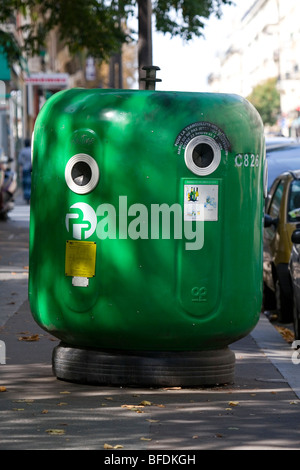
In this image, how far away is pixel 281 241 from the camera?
1186cm

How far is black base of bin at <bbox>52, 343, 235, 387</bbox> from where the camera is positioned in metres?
7.21

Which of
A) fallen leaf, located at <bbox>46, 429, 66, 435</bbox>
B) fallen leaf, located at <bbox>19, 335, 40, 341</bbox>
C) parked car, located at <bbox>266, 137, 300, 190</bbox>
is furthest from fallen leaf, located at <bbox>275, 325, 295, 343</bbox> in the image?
parked car, located at <bbox>266, 137, 300, 190</bbox>

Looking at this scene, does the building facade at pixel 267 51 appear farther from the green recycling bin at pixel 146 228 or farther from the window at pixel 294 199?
the green recycling bin at pixel 146 228

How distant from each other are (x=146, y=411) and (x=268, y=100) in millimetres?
93839

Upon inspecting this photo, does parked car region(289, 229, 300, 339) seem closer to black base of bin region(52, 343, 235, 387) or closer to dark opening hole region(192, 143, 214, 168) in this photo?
black base of bin region(52, 343, 235, 387)

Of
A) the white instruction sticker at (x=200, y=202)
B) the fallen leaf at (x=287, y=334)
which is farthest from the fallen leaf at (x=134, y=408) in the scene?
the fallen leaf at (x=287, y=334)

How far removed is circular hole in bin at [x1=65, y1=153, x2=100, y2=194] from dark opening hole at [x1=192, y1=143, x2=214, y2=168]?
0.60 m

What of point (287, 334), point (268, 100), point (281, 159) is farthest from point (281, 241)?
point (268, 100)

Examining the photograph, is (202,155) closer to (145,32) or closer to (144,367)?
(144,367)

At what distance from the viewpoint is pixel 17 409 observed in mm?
6523

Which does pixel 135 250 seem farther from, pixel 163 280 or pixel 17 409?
pixel 17 409

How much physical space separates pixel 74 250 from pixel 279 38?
3984 inches

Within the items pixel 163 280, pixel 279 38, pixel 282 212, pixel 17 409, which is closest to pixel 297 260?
pixel 282 212

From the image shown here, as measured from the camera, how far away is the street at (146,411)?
573 cm
